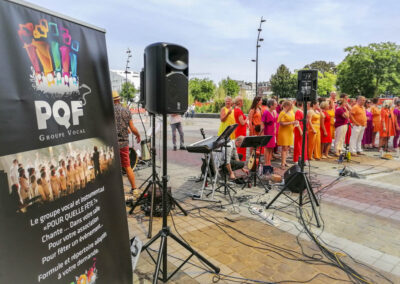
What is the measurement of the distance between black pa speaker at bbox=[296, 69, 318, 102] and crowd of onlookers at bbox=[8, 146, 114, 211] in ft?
12.0

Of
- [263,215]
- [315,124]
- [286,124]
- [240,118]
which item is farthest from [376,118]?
[263,215]

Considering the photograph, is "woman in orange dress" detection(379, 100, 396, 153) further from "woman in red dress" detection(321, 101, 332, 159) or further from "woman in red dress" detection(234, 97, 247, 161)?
"woman in red dress" detection(234, 97, 247, 161)

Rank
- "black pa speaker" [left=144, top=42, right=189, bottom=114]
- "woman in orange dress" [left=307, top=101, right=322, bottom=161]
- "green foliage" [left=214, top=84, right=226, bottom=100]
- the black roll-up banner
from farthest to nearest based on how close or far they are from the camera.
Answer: "green foliage" [left=214, top=84, right=226, bottom=100] < "woman in orange dress" [left=307, top=101, right=322, bottom=161] < "black pa speaker" [left=144, top=42, right=189, bottom=114] < the black roll-up banner

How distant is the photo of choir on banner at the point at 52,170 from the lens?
5.19 ft

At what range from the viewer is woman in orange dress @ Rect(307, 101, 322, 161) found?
881 centimetres

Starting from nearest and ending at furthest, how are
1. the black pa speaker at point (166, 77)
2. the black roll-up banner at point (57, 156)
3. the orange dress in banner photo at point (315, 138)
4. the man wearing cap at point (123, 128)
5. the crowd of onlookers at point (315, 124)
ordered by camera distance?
the black roll-up banner at point (57, 156)
the black pa speaker at point (166, 77)
the man wearing cap at point (123, 128)
the crowd of onlookers at point (315, 124)
the orange dress in banner photo at point (315, 138)

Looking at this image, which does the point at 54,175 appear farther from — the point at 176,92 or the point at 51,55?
the point at 176,92

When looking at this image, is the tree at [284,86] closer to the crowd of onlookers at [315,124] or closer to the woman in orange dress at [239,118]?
the crowd of onlookers at [315,124]

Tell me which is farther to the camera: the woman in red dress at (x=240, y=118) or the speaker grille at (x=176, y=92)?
the woman in red dress at (x=240, y=118)

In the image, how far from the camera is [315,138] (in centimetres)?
937

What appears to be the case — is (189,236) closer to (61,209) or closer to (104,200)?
(104,200)

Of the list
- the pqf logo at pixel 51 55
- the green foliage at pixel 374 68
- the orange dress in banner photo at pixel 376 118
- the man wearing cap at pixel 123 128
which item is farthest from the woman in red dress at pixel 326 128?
the green foliage at pixel 374 68

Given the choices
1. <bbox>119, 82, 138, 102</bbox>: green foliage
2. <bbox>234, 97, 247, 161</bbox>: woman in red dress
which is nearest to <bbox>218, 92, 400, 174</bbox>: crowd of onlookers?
<bbox>234, 97, 247, 161</bbox>: woman in red dress

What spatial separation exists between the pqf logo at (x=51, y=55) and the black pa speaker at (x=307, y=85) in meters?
3.88
